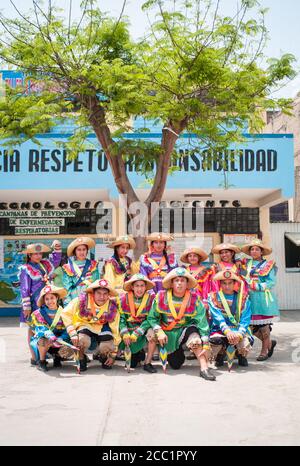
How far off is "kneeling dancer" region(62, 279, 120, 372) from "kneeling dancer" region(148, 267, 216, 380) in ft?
1.74

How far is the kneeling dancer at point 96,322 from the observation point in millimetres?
6336

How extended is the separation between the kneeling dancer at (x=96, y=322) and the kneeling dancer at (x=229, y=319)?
49.2 inches

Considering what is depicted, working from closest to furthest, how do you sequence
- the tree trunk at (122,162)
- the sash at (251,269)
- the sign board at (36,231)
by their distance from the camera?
the sash at (251,269) < the tree trunk at (122,162) < the sign board at (36,231)

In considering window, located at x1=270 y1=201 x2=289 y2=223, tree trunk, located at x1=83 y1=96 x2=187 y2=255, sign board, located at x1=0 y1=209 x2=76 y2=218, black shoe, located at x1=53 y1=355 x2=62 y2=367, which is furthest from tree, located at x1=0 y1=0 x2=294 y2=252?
window, located at x1=270 y1=201 x2=289 y2=223

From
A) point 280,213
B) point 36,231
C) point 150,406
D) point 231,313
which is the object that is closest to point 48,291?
point 231,313

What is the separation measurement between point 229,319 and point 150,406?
7.22 ft

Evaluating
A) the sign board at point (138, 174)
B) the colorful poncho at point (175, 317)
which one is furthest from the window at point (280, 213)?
the colorful poncho at point (175, 317)

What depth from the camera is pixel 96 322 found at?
6434 millimetres

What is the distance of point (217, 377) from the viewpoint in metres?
5.87

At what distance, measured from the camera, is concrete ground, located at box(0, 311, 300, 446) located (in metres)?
3.70

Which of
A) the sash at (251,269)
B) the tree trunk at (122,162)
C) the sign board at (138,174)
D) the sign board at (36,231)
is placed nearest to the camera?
the sash at (251,269)

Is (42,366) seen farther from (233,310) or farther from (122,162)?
(122,162)

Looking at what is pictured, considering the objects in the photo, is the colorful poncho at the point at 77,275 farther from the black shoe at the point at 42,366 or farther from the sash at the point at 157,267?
the black shoe at the point at 42,366

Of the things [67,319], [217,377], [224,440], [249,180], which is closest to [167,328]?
[217,377]
